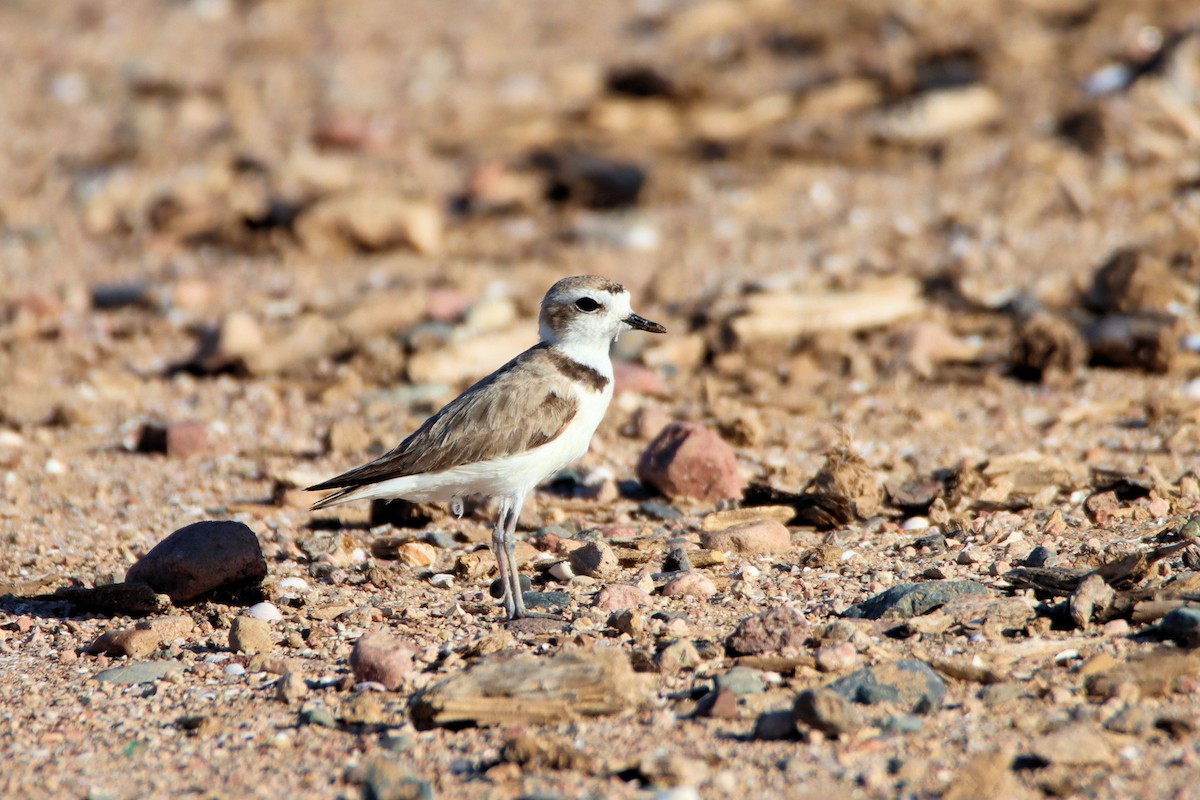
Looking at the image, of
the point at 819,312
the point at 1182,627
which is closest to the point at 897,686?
the point at 1182,627

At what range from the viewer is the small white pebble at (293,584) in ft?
18.3

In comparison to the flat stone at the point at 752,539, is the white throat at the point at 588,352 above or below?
above

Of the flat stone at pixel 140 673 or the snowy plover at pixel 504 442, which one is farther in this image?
the snowy plover at pixel 504 442

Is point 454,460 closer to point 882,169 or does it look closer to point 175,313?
point 175,313

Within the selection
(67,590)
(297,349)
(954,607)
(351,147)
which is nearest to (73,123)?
(351,147)

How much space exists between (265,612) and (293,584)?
1.16 ft

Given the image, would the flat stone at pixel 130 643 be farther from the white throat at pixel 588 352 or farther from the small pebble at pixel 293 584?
the white throat at pixel 588 352

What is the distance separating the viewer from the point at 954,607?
468cm

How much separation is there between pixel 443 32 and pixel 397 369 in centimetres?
756

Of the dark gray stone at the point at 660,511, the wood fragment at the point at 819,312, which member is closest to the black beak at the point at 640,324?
the dark gray stone at the point at 660,511

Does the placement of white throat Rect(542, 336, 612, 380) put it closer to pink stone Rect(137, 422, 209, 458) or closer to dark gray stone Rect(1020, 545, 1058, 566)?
dark gray stone Rect(1020, 545, 1058, 566)

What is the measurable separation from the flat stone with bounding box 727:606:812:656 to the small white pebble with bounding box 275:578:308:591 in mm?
2045

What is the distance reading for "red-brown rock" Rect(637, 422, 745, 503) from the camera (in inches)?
252

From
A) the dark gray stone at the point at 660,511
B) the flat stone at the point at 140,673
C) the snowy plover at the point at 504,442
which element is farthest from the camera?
the dark gray stone at the point at 660,511
